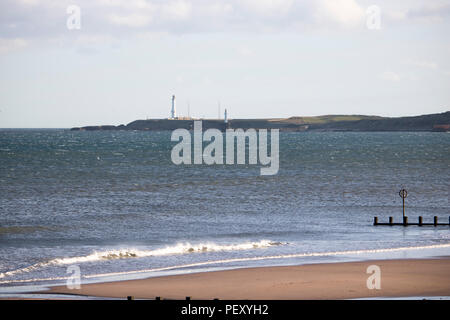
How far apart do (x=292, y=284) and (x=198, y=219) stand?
21.1 meters

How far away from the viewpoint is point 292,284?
23.6 metres

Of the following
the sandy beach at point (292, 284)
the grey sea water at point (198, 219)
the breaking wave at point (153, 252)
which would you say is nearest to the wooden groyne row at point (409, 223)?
the grey sea water at point (198, 219)

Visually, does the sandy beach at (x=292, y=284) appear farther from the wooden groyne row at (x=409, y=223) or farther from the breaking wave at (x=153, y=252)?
the wooden groyne row at (x=409, y=223)

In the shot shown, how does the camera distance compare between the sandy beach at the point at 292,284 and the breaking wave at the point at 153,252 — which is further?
the breaking wave at the point at 153,252

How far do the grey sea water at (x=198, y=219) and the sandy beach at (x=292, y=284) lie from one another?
6.57 ft

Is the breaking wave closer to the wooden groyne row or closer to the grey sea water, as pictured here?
the grey sea water

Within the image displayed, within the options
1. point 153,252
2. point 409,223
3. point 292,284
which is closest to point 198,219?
point 153,252

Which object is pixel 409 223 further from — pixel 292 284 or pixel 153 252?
pixel 292 284

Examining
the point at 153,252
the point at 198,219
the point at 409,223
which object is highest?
the point at 409,223

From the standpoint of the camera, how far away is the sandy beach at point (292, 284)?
2225cm

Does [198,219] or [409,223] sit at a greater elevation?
[409,223]

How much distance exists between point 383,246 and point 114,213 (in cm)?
2129
